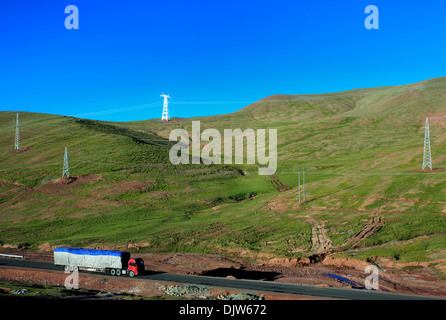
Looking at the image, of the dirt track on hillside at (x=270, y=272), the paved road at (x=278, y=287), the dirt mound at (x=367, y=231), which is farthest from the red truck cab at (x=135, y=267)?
the dirt mound at (x=367, y=231)

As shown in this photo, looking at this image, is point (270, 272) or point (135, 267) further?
point (270, 272)

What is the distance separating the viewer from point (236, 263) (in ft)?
185

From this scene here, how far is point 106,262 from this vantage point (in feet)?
154

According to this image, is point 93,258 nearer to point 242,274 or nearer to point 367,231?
point 242,274

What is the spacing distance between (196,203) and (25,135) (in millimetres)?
106488

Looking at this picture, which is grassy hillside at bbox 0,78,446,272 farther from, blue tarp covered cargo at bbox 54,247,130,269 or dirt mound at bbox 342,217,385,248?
blue tarp covered cargo at bbox 54,247,130,269

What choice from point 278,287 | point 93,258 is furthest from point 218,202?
point 278,287

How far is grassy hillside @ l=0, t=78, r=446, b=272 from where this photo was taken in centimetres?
6328

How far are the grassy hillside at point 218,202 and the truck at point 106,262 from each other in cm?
1781

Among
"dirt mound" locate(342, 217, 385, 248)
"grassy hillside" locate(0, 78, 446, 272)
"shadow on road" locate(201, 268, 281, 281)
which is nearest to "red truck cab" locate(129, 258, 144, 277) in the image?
"shadow on road" locate(201, 268, 281, 281)

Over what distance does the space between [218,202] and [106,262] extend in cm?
5470

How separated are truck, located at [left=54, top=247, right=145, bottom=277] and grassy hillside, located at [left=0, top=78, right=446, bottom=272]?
17807 mm

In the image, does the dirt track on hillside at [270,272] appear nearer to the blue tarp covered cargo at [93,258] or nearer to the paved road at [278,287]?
the blue tarp covered cargo at [93,258]
